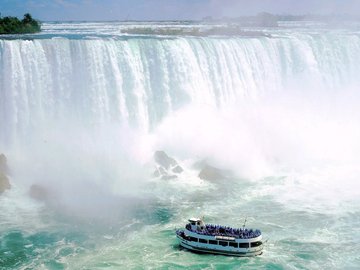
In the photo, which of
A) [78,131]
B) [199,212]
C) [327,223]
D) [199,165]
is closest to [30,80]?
[78,131]

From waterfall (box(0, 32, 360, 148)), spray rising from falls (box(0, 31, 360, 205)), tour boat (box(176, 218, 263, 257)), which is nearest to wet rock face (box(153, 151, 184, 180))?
spray rising from falls (box(0, 31, 360, 205))

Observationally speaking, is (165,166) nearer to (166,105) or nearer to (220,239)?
(166,105)

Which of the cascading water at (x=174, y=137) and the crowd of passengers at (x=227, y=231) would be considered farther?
the cascading water at (x=174, y=137)

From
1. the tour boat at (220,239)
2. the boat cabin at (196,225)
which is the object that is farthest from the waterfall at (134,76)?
the tour boat at (220,239)

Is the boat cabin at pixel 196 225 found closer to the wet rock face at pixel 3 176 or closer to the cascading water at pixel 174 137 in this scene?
the cascading water at pixel 174 137

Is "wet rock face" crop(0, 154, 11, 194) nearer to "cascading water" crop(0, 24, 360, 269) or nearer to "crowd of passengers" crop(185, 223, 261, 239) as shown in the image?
"cascading water" crop(0, 24, 360, 269)

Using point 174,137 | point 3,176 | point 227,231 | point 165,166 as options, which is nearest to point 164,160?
point 165,166
